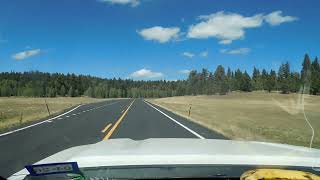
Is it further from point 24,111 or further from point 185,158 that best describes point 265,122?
point 185,158

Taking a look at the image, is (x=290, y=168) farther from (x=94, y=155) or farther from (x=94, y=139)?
(x=94, y=139)

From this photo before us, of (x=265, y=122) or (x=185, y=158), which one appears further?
(x=265, y=122)

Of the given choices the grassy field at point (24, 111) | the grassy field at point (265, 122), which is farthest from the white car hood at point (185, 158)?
the grassy field at point (24, 111)

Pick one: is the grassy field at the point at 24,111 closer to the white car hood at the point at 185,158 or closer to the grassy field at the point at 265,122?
the grassy field at the point at 265,122

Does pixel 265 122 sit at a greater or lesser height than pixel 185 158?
lesser

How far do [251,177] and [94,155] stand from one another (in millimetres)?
1203

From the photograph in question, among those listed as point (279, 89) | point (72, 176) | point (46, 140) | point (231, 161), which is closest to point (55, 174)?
point (72, 176)

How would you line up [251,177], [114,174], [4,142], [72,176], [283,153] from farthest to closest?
[4,142], [283,153], [114,174], [72,176], [251,177]

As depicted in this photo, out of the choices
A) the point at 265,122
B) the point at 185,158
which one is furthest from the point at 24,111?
the point at 185,158

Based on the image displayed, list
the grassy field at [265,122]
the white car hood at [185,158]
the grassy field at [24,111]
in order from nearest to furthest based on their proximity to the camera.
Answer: the white car hood at [185,158] → the grassy field at [265,122] → the grassy field at [24,111]

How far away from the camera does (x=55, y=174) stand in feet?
9.53

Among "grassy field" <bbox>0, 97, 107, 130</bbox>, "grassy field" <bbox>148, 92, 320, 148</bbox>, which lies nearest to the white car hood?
"grassy field" <bbox>148, 92, 320, 148</bbox>

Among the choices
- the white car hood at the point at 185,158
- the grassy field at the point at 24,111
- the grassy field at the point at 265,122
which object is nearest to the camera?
the white car hood at the point at 185,158

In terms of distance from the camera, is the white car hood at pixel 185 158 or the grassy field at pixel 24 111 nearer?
the white car hood at pixel 185 158
